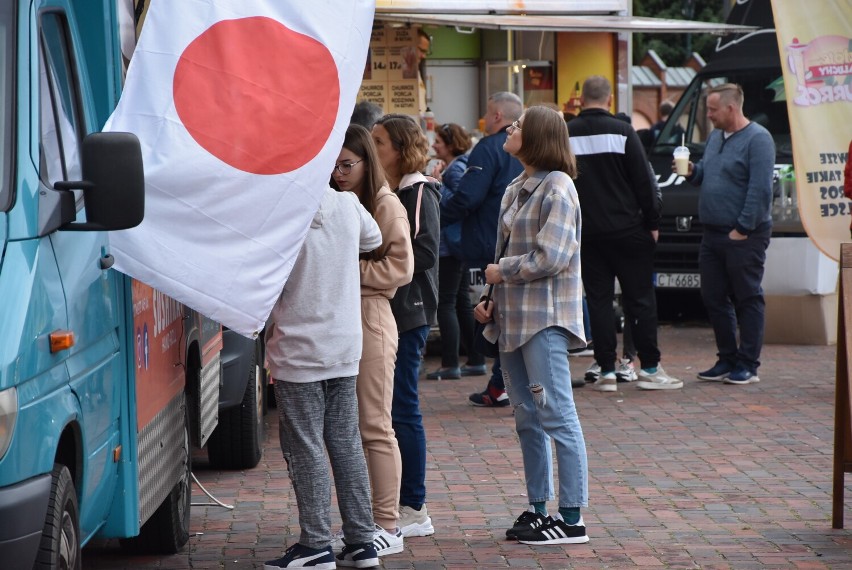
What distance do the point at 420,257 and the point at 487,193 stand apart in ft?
11.4

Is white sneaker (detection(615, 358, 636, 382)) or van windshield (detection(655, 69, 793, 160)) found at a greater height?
van windshield (detection(655, 69, 793, 160))

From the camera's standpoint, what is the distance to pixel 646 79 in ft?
131

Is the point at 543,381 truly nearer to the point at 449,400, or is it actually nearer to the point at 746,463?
the point at 746,463

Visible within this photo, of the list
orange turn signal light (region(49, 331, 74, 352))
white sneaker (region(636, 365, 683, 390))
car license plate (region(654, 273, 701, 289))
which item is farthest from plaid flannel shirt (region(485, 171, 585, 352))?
car license plate (region(654, 273, 701, 289))

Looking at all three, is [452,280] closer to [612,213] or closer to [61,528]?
[612,213]

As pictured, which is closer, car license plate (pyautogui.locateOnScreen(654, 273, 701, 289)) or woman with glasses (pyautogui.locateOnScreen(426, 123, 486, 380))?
woman with glasses (pyautogui.locateOnScreen(426, 123, 486, 380))

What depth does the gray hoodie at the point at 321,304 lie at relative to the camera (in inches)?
205

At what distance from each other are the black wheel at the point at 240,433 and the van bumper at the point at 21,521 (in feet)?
12.6

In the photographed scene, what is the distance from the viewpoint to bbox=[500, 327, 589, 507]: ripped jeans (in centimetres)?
589

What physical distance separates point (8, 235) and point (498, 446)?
16.5ft

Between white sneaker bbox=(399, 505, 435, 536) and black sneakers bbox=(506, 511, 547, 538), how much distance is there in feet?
1.23

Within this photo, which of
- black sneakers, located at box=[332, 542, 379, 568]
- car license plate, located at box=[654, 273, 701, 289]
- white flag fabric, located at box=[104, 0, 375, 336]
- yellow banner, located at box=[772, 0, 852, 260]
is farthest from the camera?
car license plate, located at box=[654, 273, 701, 289]

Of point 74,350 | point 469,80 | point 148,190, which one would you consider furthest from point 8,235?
point 469,80

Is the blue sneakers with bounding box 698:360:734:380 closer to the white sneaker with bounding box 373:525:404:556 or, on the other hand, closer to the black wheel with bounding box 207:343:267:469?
the black wheel with bounding box 207:343:267:469
